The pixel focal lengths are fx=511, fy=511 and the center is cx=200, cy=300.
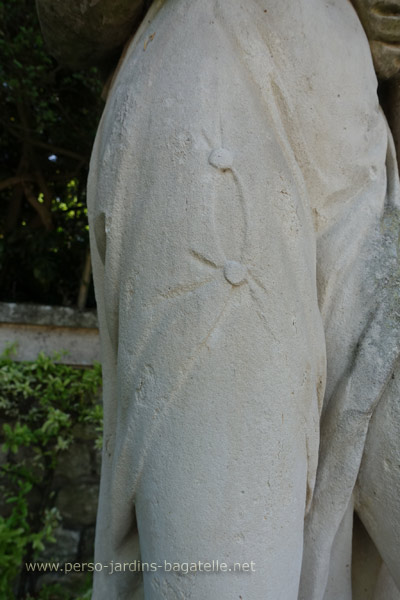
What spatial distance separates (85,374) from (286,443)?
1977mm

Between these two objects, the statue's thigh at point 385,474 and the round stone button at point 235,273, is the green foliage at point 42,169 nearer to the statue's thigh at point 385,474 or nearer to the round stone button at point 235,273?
the round stone button at point 235,273

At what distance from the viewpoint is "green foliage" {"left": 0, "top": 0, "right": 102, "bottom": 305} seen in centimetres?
Answer: 293

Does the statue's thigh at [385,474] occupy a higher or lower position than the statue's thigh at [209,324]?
lower

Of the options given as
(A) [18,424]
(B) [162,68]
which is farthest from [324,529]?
(A) [18,424]

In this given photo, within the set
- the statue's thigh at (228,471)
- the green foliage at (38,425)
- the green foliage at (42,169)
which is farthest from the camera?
the green foliage at (42,169)

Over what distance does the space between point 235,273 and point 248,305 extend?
0.05 meters

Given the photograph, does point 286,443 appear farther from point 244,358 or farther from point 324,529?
point 324,529

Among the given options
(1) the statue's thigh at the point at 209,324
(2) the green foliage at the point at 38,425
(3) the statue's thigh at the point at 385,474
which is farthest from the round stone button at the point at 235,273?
(2) the green foliage at the point at 38,425

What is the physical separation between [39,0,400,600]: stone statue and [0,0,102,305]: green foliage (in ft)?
7.55

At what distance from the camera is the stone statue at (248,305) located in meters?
0.66

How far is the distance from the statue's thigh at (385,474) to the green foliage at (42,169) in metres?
2.67

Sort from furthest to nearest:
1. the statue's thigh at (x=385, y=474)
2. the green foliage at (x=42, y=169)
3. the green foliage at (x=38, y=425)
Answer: the green foliage at (x=42, y=169) < the green foliage at (x=38, y=425) < the statue's thigh at (x=385, y=474)

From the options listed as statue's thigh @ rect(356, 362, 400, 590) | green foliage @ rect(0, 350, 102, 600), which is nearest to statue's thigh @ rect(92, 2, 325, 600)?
statue's thigh @ rect(356, 362, 400, 590)

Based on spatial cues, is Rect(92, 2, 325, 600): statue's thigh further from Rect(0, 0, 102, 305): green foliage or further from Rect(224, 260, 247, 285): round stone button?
Rect(0, 0, 102, 305): green foliage
